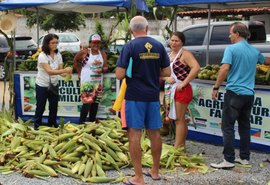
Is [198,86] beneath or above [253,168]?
Result: above

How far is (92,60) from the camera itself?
25.0ft

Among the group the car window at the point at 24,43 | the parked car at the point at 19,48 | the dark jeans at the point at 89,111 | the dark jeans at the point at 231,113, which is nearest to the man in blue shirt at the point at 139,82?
the dark jeans at the point at 231,113

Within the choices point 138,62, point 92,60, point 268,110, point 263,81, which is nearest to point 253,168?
point 268,110

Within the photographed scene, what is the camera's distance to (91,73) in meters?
7.66

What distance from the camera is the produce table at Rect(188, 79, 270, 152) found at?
255 inches

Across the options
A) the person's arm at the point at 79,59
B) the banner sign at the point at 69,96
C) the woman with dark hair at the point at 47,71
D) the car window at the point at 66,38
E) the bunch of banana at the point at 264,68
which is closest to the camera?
the bunch of banana at the point at 264,68

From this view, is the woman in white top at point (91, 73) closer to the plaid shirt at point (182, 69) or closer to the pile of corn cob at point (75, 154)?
the pile of corn cob at point (75, 154)

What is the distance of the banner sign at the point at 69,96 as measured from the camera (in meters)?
8.11

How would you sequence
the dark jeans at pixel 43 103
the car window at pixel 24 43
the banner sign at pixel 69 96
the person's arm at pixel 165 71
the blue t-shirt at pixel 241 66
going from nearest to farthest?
the person's arm at pixel 165 71 → the blue t-shirt at pixel 241 66 → the dark jeans at pixel 43 103 → the banner sign at pixel 69 96 → the car window at pixel 24 43

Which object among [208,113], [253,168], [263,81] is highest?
[263,81]

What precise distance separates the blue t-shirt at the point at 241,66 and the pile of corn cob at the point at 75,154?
1.08 m

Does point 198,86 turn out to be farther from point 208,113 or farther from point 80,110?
point 80,110

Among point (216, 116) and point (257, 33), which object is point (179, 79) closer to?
point (216, 116)

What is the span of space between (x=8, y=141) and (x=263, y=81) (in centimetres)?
362
